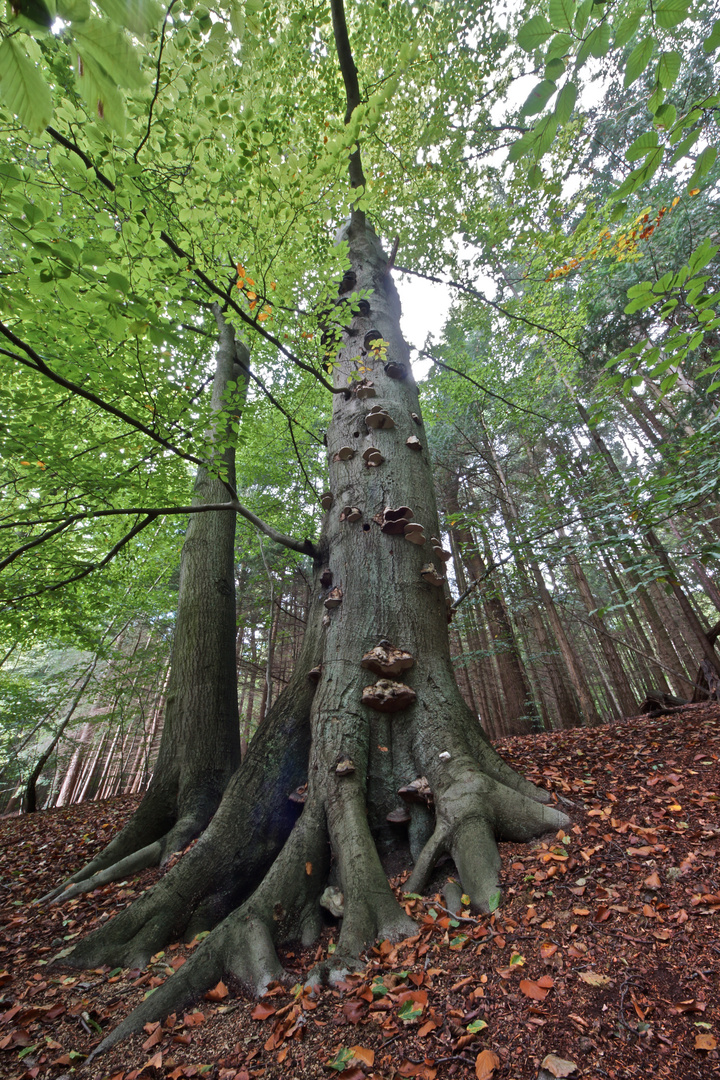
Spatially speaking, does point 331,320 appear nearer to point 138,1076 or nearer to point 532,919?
point 532,919

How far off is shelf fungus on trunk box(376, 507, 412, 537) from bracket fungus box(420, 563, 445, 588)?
1.05 ft

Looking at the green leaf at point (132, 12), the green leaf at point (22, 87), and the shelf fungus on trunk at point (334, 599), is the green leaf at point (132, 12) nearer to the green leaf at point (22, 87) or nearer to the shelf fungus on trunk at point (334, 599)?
the green leaf at point (22, 87)

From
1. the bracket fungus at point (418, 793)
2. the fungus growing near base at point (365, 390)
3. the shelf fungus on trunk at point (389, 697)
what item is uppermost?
the fungus growing near base at point (365, 390)

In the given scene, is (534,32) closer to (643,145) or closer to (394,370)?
(643,145)

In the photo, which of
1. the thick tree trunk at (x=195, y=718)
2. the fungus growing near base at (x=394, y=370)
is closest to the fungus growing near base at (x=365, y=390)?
the fungus growing near base at (x=394, y=370)

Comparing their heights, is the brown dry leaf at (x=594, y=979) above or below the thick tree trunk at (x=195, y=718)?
below

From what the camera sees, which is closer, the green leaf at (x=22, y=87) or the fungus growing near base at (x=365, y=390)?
the green leaf at (x=22, y=87)

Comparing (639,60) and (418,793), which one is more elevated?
(639,60)

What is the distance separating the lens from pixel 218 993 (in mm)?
1905

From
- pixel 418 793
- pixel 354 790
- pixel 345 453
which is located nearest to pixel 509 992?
pixel 418 793

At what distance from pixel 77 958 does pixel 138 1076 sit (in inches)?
45.4

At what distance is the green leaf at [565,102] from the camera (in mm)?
1310

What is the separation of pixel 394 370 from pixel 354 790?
11.4ft

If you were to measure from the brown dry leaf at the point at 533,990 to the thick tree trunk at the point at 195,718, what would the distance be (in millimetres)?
2976
